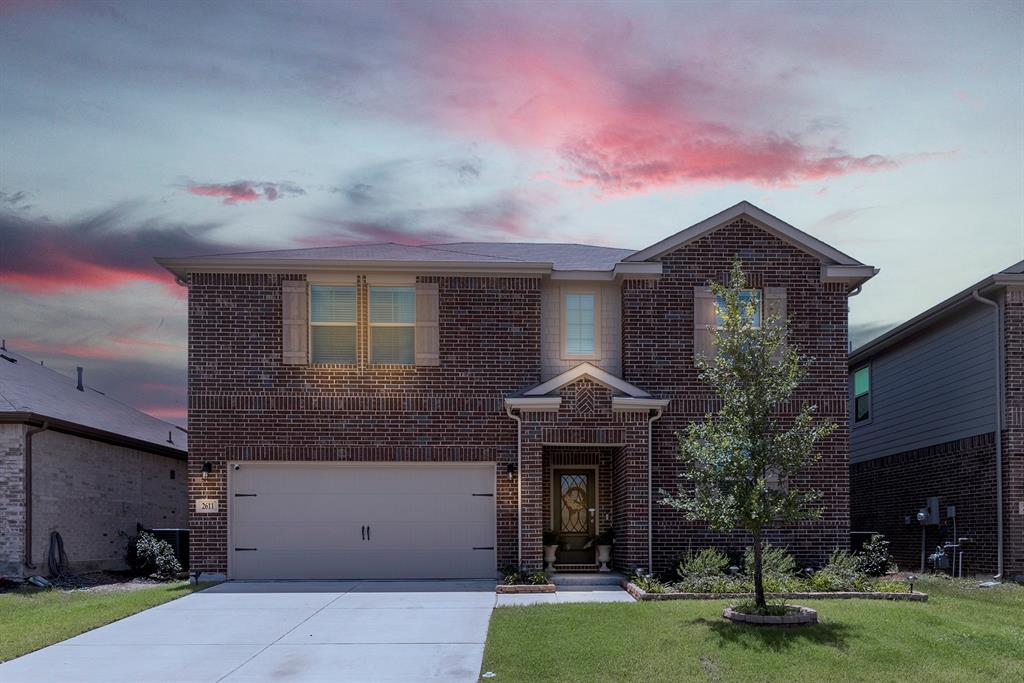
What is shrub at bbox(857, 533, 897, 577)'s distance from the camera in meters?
18.4

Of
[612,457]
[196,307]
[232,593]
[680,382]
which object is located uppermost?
[196,307]

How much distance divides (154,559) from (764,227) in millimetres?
13574

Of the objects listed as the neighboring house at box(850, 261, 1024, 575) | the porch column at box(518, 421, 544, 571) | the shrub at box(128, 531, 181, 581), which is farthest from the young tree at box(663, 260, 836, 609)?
the shrub at box(128, 531, 181, 581)

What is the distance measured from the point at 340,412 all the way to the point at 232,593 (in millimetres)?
3785

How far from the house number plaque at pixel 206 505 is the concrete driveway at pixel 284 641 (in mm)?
2156

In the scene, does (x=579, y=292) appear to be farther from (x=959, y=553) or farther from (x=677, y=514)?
(x=959, y=553)

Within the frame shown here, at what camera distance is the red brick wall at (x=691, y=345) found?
64.7 ft

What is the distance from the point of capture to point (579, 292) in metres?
20.5

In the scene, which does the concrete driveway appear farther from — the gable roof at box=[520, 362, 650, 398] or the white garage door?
the gable roof at box=[520, 362, 650, 398]

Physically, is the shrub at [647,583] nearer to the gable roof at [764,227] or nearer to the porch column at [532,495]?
the porch column at [532,495]

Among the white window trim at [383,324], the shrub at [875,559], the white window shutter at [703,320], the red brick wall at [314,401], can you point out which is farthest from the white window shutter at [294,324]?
the shrub at [875,559]

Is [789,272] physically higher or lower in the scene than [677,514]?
higher

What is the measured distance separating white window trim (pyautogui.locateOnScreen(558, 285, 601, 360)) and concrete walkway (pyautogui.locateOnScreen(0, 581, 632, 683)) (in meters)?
4.54

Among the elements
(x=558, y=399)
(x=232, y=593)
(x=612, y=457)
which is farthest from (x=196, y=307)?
(x=612, y=457)
